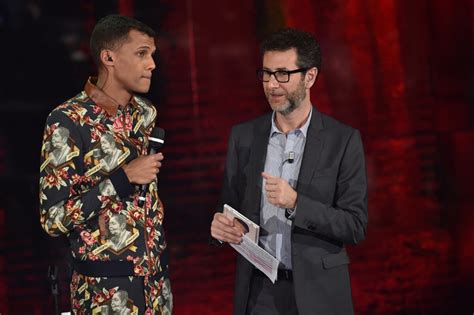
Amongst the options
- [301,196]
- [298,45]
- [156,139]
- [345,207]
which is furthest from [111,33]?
[345,207]

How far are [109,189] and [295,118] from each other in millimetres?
739

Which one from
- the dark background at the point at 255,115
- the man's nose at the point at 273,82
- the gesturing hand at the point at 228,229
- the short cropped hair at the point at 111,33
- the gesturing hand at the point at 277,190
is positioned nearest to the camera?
the gesturing hand at the point at 277,190

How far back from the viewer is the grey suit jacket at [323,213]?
8.14 ft

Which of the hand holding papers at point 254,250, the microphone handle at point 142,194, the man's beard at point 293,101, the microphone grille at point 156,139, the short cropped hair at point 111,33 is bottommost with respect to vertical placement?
the hand holding papers at point 254,250

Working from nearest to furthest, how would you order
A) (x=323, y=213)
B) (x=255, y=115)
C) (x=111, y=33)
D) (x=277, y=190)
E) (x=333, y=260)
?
(x=277, y=190)
(x=323, y=213)
(x=333, y=260)
(x=111, y=33)
(x=255, y=115)

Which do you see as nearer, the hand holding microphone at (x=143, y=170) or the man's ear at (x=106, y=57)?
the hand holding microphone at (x=143, y=170)

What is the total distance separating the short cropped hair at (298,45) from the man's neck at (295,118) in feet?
0.50

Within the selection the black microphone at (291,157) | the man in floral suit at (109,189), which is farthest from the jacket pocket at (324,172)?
the man in floral suit at (109,189)

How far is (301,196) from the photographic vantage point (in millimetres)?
2426

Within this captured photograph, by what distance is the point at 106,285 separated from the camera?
8.39ft

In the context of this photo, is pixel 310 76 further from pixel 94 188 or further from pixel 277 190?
pixel 94 188

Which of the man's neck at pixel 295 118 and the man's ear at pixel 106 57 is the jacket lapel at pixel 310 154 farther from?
the man's ear at pixel 106 57

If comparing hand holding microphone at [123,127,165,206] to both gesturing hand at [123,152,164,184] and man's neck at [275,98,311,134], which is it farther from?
man's neck at [275,98,311,134]

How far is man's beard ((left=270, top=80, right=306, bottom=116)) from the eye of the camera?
2585 mm
